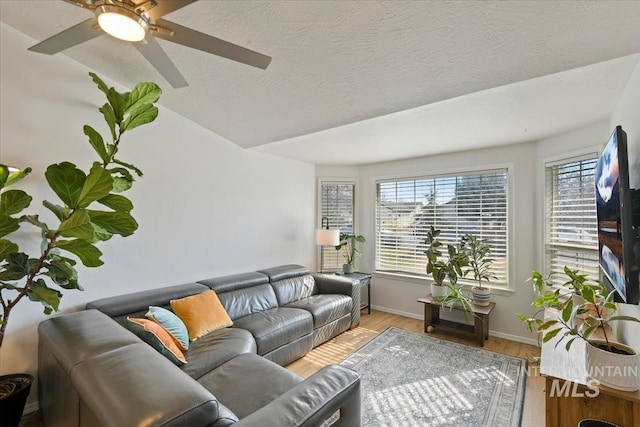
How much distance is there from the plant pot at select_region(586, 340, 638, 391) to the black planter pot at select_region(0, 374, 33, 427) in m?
3.24

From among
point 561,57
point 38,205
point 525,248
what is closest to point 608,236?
point 561,57

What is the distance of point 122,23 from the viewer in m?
1.19

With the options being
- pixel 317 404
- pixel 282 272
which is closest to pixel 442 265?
pixel 282 272

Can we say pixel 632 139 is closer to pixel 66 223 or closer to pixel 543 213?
pixel 543 213

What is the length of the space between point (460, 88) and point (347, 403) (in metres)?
2.12

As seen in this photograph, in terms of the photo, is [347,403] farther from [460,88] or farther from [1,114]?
[1,114]

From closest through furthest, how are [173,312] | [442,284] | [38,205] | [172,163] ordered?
[38,205]
[173,312]
[172,163]
[442,284]

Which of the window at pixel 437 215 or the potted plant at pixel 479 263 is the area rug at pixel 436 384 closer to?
the potted plant at pixel 479 263

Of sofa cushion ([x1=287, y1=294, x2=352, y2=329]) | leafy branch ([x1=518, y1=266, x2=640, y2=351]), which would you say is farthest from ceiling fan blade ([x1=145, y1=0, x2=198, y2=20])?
sofa cushion ([x1=287, y1=294, x2=352, y2=329])

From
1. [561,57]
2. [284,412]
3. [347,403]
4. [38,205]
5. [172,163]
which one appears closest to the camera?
[284,412]

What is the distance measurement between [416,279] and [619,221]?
2767 millimetres

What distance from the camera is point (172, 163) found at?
2.85 meters

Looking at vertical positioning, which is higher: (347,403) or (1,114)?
(1,114)

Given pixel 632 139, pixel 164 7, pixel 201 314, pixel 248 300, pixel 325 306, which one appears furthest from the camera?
pixel 325 306
